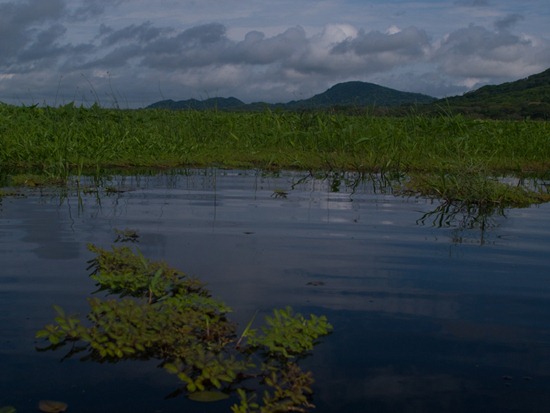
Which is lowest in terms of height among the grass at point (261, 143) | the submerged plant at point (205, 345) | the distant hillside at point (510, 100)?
the submerged plant at point (205, 345)

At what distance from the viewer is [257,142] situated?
551 inches

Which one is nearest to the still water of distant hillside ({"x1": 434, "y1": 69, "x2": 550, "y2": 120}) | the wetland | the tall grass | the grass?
the wetland

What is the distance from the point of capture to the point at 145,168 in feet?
37.0

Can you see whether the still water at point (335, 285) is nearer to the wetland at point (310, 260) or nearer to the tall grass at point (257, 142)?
the wetland at point (310, 260)

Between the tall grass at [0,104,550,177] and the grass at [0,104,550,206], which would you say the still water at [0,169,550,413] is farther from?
the tall grass at [0,104,550,177]

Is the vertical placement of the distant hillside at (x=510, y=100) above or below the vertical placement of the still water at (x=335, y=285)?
above

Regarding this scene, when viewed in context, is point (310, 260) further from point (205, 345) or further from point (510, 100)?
point (510, 100)

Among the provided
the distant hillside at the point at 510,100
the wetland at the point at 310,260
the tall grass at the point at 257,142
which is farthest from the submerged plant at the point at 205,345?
the distant hillside at the point at 510,100

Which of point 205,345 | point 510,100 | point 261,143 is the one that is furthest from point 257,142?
point 510,100

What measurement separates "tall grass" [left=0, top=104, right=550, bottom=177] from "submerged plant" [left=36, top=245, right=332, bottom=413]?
21.4ft

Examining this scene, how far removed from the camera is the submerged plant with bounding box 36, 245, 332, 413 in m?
2.74

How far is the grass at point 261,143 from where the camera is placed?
11.1 meters

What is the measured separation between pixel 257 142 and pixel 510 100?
63.7 meters

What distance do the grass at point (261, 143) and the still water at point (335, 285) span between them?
2300 millimetres
